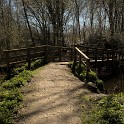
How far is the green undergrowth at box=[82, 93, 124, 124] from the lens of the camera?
29.8 ft

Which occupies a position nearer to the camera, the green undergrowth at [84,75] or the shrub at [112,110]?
the shrub at [112,110]

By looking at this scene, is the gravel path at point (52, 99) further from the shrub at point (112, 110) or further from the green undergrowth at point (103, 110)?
the shrub at point (112, 110)

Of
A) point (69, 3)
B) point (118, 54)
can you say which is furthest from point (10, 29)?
point (118, 54)

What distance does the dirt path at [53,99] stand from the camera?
9.73 metres

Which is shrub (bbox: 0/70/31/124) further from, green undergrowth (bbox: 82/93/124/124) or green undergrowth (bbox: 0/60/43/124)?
green undergrowth (bbox: 82/93/124/124)

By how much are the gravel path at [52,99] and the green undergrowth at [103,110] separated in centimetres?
26

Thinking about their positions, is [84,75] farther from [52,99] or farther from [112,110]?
[112,110]

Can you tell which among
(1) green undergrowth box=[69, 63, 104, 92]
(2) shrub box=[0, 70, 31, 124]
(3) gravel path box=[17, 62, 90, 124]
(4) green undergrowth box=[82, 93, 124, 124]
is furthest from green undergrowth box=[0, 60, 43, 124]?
(1) green undergrowth box=[69, 63, 104, 92]

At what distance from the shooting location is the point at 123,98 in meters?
11.2

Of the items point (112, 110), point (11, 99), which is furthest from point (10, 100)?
point (112, 110)

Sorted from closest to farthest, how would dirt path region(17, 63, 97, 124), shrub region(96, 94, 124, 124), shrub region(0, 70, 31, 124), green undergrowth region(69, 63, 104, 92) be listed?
shrub region(96, 94, 124, 124) → shrub region(0, 70, 31, 124) → dirt path region(17, 63, 97, 124) → green undergrowth region(69, 63, 104, 92)

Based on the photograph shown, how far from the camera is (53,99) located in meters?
11.7

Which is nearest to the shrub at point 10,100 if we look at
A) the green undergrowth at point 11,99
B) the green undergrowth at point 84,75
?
the green undergrowth at point 11,99

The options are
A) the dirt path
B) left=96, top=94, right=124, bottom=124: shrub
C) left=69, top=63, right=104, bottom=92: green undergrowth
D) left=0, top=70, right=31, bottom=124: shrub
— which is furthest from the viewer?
left=69, top=63, right=104, bottom=92: green undergrowth
